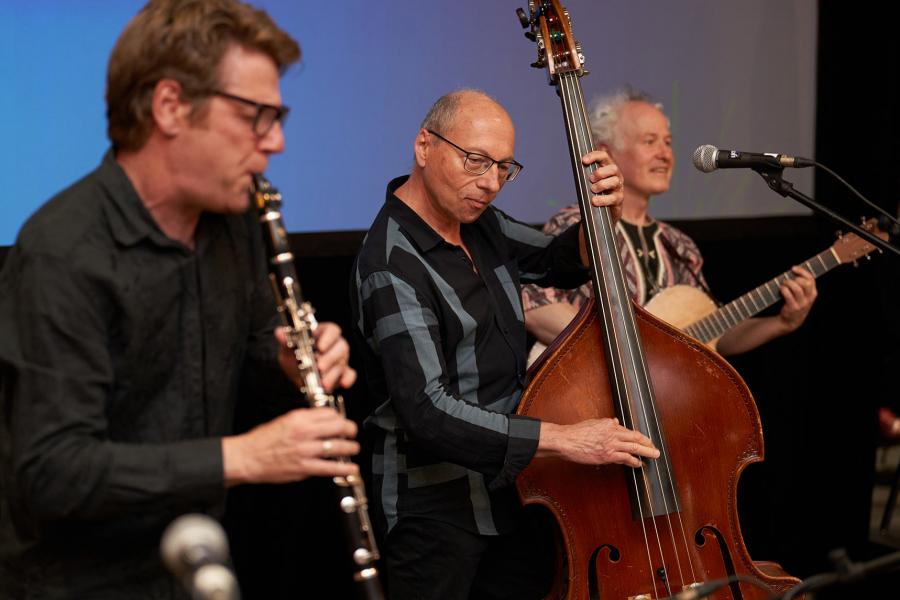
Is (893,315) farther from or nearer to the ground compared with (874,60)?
nearer to the ground

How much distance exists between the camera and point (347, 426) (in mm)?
1458

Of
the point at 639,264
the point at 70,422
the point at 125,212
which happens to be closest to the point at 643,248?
the point at 639,264

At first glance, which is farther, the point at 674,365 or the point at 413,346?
the point at 674,365

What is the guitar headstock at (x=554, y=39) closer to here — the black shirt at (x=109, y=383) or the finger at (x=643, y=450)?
the finger at (x=643, y=450)

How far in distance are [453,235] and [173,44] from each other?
98 cm

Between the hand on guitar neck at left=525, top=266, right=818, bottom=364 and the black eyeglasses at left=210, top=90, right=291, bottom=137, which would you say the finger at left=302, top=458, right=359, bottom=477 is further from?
the hand on guitar neck at left=525, top=266, right=818, bottom=364

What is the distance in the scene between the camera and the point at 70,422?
1.35 metres

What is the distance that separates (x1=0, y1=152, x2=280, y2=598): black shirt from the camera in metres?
1.36

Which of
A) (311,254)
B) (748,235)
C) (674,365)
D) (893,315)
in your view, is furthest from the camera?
(748,235)

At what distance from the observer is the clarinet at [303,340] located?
1.53 m

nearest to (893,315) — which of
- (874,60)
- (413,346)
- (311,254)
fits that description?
(874,60)

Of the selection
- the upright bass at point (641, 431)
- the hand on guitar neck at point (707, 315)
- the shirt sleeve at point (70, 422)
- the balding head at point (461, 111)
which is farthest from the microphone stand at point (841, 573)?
the hand on guitar neck at point (707, 315)

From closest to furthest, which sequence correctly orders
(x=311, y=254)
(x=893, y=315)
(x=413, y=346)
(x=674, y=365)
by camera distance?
(x=413, y=346), (x=674, y=365), (x=311, y=254), (x=893, y=315)

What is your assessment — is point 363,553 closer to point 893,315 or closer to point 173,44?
point 173,44
